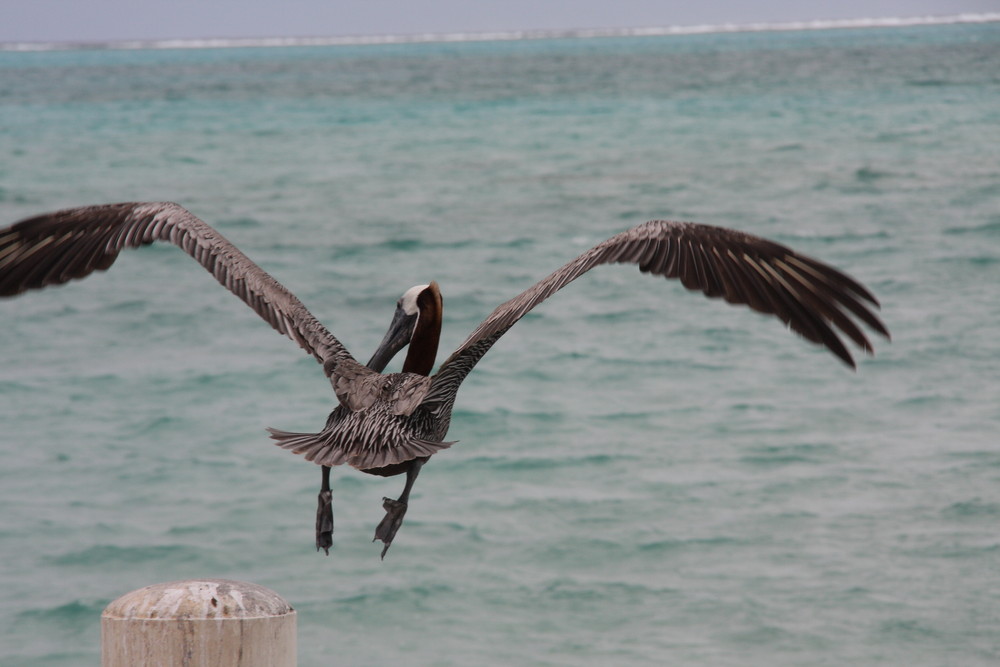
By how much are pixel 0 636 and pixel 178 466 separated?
2356mm

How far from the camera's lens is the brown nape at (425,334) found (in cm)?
457

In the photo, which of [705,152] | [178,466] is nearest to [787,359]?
[178,466]

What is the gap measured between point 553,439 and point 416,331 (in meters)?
4.89

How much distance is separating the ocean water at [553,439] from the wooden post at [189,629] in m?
4.17

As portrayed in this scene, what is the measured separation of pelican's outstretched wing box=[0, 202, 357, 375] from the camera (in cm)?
461

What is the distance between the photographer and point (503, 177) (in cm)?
1981

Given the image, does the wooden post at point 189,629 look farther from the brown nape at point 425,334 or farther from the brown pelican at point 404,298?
the brown nape at point 425,334

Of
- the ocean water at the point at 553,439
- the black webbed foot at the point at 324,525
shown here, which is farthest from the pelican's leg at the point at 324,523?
the ocean water at the point at 553,439

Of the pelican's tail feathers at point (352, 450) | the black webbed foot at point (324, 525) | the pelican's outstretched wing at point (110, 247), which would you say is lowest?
the black webbed foot at point (324, 525)

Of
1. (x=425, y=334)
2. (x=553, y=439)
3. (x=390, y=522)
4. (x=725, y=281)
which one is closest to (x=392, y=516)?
(x=390, y=522)

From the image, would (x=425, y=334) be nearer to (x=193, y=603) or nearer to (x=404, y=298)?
(x=404, y=298)

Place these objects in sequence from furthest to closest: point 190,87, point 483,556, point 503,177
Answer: point 190,87 < point 503,177 < point 483,556

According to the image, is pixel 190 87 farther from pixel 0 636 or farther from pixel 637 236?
pixel 637 236

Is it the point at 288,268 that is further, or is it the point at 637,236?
the point at 288,268
